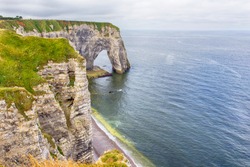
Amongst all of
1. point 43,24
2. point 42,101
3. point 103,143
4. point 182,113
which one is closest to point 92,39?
point 43,24

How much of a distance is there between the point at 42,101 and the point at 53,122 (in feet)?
10.7

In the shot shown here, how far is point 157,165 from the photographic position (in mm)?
49188

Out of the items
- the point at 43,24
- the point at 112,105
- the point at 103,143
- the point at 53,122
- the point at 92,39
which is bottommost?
the point at 103,143

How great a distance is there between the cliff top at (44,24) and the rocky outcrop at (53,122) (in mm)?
58263

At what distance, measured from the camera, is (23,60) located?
2939 centimetres

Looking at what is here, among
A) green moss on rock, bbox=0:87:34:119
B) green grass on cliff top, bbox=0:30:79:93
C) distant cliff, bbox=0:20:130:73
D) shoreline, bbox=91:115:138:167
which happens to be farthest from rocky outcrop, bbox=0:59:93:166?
distant cliff, bbox=0:20:130:73

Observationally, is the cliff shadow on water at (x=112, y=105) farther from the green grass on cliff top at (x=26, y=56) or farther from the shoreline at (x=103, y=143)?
the green grass on cliff top at (x=26, y=56)

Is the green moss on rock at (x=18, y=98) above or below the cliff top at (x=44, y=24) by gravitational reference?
below

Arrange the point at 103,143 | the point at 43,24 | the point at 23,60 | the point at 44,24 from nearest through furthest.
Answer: the point at 23,60 < the point at 103,143 < the point at 43,24 < the point at 44,24

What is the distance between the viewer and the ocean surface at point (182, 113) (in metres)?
52.6

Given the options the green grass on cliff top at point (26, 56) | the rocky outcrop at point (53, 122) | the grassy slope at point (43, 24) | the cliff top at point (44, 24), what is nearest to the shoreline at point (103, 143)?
the rocky outcrop at point (53, 122)

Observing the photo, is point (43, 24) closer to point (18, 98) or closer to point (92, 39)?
point (92, 39)

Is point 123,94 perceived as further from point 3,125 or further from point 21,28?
point 3,125

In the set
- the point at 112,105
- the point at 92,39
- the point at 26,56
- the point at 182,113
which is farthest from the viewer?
the point at 92,39
